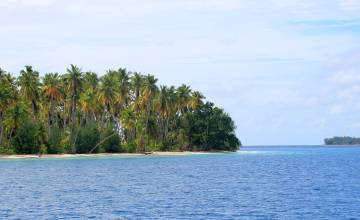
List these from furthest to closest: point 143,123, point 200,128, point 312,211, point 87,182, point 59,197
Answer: point 200,128 < point 143,123 < point 87,182 < point 59,197 < point 312,211

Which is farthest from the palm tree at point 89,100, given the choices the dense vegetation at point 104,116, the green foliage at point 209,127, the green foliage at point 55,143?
the green foliage at point 209,127

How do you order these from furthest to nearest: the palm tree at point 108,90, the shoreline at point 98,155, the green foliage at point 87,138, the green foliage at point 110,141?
the green foliage at point 110,141 < the palm tree at point 108,90 < the green foliage at point 87,138 < the shoreline at point 98,155

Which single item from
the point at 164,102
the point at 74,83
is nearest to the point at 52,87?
the point at 74,83

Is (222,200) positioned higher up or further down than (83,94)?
further down

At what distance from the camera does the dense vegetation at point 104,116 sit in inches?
4956

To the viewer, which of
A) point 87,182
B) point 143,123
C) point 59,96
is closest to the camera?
point 87,182

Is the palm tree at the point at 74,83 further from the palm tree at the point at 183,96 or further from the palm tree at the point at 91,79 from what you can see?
the palm tree at the point at 183,96

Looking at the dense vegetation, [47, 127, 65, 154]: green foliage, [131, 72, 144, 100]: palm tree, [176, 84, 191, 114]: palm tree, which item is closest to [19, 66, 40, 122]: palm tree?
the dense vegetation

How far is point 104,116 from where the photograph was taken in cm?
15462

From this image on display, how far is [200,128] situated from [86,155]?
138ft

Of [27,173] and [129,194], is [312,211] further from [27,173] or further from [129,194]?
[27,173]

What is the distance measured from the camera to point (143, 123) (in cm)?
15388

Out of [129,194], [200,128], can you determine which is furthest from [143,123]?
[129,194]

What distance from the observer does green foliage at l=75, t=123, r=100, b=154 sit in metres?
138
